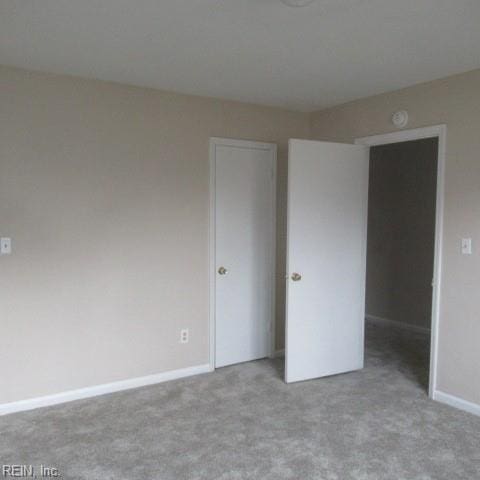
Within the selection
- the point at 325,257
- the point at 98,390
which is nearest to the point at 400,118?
the point at 325,257

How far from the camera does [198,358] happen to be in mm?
3896

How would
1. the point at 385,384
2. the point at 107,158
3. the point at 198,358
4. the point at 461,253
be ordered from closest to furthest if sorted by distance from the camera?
1. the point at 461,253
2. the point at 107,158
3. the point at 385,384
4. the point at 198,358

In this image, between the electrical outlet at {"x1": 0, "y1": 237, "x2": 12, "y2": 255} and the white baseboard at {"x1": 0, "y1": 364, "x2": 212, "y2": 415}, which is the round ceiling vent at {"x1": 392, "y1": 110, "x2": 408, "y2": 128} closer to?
the white baseboard at {"x1": 0, "y1": 364, "x2": 212, "y2": 415}

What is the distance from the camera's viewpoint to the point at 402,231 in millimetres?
5367

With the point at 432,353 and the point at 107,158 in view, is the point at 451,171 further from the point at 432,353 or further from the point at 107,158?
the point at 107,158

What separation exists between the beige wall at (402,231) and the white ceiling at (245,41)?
1.94 metres

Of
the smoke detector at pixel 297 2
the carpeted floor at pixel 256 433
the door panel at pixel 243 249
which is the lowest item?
the carpeted floor at pixel 256 433

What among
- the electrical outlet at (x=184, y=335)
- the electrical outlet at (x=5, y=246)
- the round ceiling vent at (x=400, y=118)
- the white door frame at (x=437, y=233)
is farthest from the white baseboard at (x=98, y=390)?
the round ceiling vent at (x=400, y=118)

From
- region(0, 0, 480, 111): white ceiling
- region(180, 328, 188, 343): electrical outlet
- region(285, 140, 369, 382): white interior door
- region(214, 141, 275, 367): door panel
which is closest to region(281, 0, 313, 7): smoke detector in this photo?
region(0, 0, 480, 111): white ceiling

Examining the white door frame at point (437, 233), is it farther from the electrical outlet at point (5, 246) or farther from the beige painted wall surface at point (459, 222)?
the electrical outlet at point (5, 246)

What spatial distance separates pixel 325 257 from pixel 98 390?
6.75 feet

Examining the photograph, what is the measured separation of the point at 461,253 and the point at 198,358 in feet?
7.37

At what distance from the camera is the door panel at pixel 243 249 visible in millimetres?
3934

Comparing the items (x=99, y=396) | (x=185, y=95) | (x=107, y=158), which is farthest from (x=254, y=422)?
(x=185, y=95)
